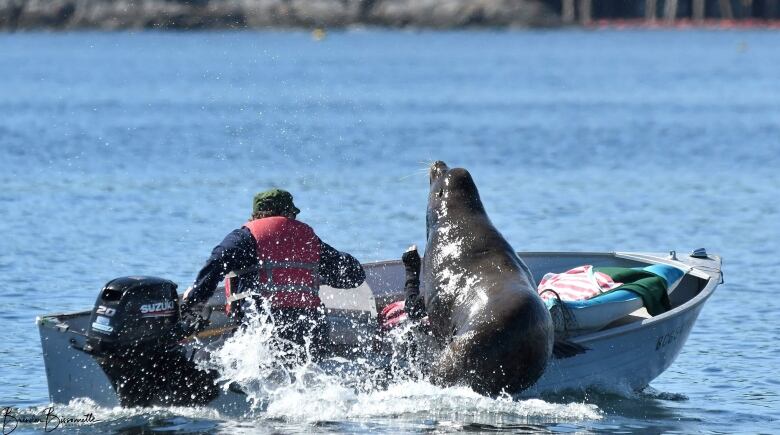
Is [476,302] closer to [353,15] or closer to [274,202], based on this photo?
[274,202]

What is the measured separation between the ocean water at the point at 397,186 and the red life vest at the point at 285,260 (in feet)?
2.74

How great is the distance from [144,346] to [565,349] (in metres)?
3.52

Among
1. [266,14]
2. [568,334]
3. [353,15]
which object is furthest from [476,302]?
[353,15]

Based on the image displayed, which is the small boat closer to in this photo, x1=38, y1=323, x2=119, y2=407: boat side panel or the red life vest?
x1=38, y1=323, x2=119, y2=407: boat side panel

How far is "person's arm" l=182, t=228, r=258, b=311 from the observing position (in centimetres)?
1175

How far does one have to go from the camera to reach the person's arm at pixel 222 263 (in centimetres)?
1175

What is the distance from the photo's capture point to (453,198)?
13.0 metres

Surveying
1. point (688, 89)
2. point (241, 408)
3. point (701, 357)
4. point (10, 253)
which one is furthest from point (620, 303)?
point (688, 89)

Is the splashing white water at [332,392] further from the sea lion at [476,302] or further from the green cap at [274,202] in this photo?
the green cap at [274,202]

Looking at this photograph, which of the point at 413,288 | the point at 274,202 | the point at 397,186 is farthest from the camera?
the point at 397,186

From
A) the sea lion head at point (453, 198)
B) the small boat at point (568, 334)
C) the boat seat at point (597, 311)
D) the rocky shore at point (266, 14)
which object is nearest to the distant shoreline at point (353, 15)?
the rocky shore at point (266, 14)

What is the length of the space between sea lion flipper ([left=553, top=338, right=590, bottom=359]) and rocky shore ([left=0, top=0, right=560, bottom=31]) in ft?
397

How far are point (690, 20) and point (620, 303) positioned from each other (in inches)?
5152

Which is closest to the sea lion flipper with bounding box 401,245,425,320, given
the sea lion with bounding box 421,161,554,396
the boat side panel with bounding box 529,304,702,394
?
the sea lion with bounding box 421,161,554,396
